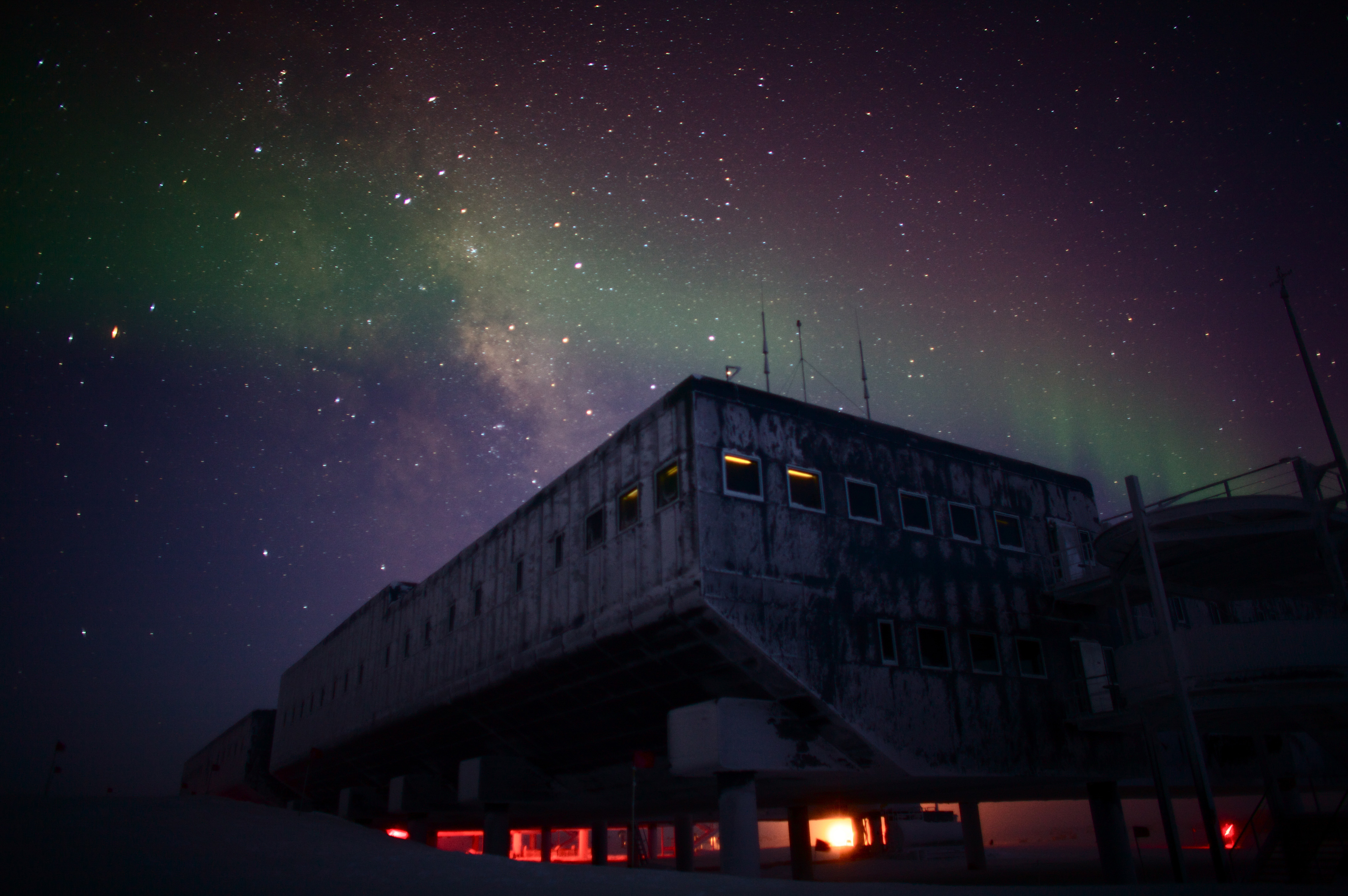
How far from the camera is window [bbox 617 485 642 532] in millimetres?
21953

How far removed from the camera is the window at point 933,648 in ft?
73.6

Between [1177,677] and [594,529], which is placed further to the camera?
[594,529]

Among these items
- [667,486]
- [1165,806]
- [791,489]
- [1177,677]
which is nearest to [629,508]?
[667,486]

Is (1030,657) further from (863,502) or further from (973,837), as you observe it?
(973,837)

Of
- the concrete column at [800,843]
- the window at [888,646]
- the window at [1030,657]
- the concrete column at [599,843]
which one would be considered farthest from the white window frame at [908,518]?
the concrete column at [599,843]

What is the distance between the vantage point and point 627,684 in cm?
2292

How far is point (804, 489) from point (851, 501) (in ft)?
5.67

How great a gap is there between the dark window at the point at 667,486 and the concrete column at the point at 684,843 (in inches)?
1262

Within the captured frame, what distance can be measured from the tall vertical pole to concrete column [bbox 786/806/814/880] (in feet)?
49.9

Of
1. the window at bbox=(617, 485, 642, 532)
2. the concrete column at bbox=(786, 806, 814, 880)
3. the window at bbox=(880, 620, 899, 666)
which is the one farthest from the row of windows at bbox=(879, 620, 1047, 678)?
the concrete column at bbox=(786, 806, 814, 880)

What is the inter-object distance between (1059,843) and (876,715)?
65.4 meters

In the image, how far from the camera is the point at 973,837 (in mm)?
44312

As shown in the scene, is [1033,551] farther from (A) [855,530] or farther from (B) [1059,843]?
(B) [1059,843]

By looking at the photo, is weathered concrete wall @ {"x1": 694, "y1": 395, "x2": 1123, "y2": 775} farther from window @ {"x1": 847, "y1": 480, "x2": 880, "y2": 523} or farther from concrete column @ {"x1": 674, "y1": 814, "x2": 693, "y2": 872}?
concrete column @ {"x1": 674, "y1": 814, "x2": 693, "y2": 872}
